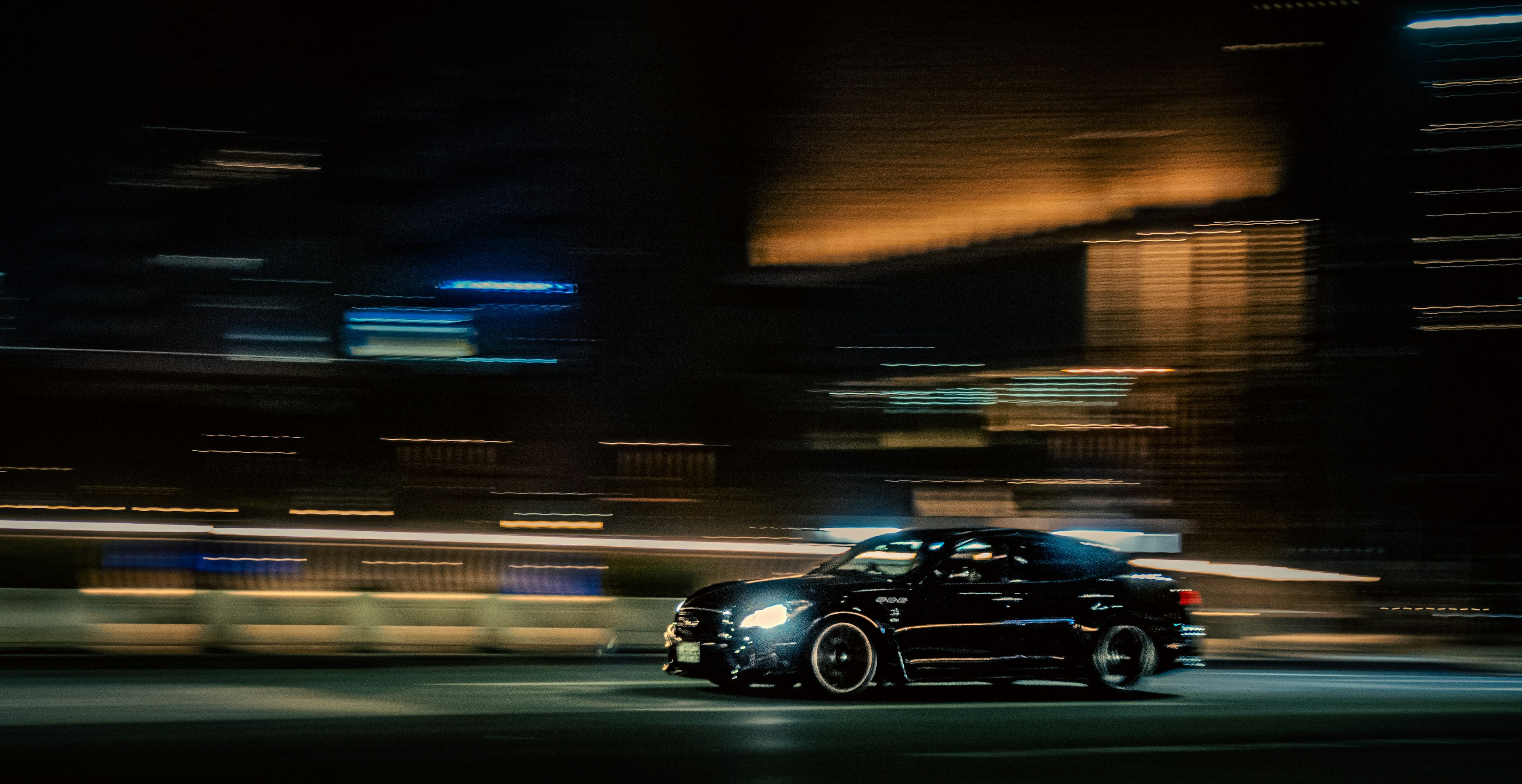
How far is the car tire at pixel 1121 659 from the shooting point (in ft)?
40.7

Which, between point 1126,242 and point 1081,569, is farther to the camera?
point 1126,242

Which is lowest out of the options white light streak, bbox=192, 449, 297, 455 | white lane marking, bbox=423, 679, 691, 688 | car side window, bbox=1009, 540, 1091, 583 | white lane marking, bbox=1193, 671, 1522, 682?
white lane marking, bbox=1193, 671, 1522, 682

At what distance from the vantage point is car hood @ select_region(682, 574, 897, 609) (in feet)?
37.1

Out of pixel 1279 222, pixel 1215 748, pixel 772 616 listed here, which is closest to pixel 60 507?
pixel 1279 222

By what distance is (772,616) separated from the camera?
36.9 feet

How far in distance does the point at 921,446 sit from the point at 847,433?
9.95 metres

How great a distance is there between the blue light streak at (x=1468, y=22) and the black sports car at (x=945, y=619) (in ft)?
85.5

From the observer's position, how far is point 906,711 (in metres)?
10.9

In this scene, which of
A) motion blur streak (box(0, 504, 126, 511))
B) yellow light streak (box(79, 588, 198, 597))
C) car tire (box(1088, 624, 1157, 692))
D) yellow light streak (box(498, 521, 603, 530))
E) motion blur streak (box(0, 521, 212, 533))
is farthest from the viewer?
motion blur streak (box(0, 504, 126, 511))

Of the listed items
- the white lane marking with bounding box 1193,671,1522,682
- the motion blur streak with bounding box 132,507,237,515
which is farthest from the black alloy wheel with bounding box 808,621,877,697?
the motion blur streak with bounding box 132,507,237,515

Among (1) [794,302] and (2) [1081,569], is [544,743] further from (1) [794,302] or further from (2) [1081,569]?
(1) [794,302]

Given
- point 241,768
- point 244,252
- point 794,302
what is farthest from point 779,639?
point 244,252

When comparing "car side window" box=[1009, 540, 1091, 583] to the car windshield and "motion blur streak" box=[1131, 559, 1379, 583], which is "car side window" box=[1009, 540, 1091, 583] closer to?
the car windshield

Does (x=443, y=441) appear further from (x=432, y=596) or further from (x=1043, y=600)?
(x=1043, y=600)
